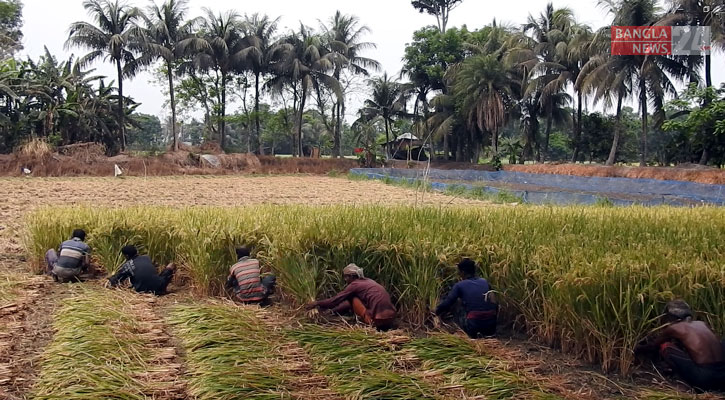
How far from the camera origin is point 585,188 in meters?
24.6

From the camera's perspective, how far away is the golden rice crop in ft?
14.7

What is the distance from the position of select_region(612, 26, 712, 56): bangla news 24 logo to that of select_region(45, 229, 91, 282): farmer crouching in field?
24722 millimetres

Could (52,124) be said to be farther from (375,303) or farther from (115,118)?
(375,303)

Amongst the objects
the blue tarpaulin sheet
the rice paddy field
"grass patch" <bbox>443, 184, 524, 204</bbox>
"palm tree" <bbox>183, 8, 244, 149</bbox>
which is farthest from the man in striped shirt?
"palm tree" <bbox>183, 8, 244, 149</bbox>

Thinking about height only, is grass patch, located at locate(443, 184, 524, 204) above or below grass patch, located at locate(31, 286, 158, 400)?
above

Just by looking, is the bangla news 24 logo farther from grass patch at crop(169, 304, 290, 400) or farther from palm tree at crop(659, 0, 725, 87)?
grass patch at crop(169, 304, 290, 400)

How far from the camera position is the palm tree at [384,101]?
140ft

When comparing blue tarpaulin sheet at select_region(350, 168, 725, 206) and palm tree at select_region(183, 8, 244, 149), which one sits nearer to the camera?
blue tarpaulin sheet at select_region(350, 168, 725, 206)

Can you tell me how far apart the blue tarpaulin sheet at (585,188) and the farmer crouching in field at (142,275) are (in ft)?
26.1

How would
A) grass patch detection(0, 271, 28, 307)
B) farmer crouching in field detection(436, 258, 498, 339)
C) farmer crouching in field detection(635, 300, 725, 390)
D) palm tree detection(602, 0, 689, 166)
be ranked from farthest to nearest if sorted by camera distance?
1. palm tree detection(602, 0, 689, 166)
2. grass patch detection(0, 271, 28, 307)
3. farmer crouching in field detection(436, 258, 498, 339)
4. farmer crouching in field detection(635, 300, 725, 390)

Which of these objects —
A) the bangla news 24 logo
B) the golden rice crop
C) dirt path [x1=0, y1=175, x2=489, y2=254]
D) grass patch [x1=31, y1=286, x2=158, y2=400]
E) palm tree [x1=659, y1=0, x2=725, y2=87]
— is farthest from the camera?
the bangla news 24 logo

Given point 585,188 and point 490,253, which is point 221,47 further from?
point 490,253

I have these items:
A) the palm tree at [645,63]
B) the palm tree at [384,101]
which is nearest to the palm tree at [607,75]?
the palm tree at [645,63]

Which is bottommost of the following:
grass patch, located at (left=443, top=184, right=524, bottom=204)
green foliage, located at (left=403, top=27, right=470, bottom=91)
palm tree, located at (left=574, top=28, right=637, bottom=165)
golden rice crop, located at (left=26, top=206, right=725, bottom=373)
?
grass patch, located at (left=443, top=184, right=524, bottom=204)
